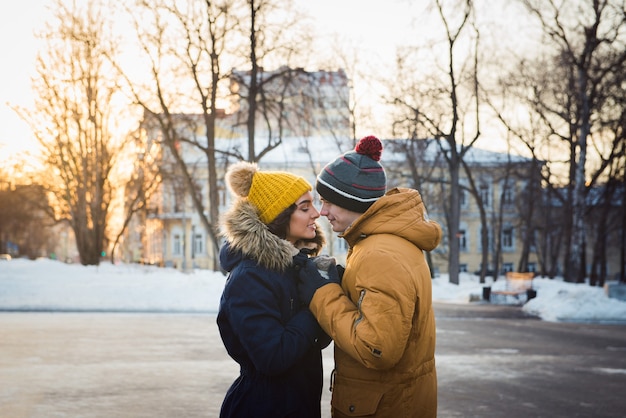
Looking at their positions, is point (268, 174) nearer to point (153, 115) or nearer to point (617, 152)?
point (153, 115)

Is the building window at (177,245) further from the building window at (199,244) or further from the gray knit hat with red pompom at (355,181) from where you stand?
the gray knit hat with red pompom at (355,181)

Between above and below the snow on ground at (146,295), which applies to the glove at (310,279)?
above

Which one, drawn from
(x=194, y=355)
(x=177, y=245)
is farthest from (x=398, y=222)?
(x=177, y=245)

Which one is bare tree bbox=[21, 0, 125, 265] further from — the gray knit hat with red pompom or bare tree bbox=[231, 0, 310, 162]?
the gray knit hat with red pompom

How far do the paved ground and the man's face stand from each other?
496 cm

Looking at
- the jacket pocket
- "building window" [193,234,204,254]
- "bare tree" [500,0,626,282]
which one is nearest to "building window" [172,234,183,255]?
"building window" [193,234,204,254]

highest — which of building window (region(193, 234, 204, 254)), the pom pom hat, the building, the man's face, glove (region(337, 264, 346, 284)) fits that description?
the building

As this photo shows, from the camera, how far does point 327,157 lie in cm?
6838

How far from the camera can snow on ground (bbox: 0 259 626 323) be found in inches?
904

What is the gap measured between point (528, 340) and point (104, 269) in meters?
23.9

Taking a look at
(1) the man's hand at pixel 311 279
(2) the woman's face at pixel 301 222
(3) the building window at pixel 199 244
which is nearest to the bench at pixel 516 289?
(2) the woman's face at pixel 301 222

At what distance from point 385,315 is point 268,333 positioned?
0.48 metres

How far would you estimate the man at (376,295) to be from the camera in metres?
3.15

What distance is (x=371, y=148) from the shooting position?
3572mm
